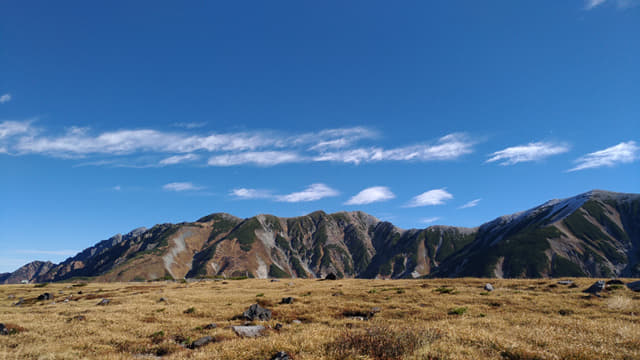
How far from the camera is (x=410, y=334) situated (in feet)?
42.4

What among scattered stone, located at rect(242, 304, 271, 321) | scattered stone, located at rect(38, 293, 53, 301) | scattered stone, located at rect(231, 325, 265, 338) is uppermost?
scattered stone, located at rect(231, 325, 265, 338)

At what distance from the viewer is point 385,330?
1354 cm

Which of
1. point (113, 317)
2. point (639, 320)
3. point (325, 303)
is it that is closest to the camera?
point (639, 320)

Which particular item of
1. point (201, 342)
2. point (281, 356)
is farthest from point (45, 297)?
point (281, 356)

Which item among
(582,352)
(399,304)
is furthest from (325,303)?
(582,352)

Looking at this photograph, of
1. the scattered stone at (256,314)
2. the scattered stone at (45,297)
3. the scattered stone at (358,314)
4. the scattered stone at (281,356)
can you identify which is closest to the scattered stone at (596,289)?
the scattered stone at (358,314)

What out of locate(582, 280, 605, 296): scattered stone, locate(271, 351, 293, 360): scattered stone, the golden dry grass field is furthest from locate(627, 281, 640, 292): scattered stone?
locate(271, 351, 293, 360): scattered stone

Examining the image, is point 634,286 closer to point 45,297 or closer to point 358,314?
point 358,314

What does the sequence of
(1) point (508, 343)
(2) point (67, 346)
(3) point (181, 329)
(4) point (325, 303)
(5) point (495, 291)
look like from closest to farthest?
(1) point (508, 343) → (2) point (67, 346) → (3) point (181, 329) → (4) point (325, 303) → (5) point (495, 291)

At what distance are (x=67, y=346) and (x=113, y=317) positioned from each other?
29.9 feet

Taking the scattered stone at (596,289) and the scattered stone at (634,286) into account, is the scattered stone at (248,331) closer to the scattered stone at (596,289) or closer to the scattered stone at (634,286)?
the scattered stone at (596,289)

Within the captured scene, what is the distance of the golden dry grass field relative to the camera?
12.1 metres

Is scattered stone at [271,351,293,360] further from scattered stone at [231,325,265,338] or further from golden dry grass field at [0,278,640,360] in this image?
scattered stone at [231,325,265,338]

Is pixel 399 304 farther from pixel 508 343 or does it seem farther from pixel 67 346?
pixel 67 346
